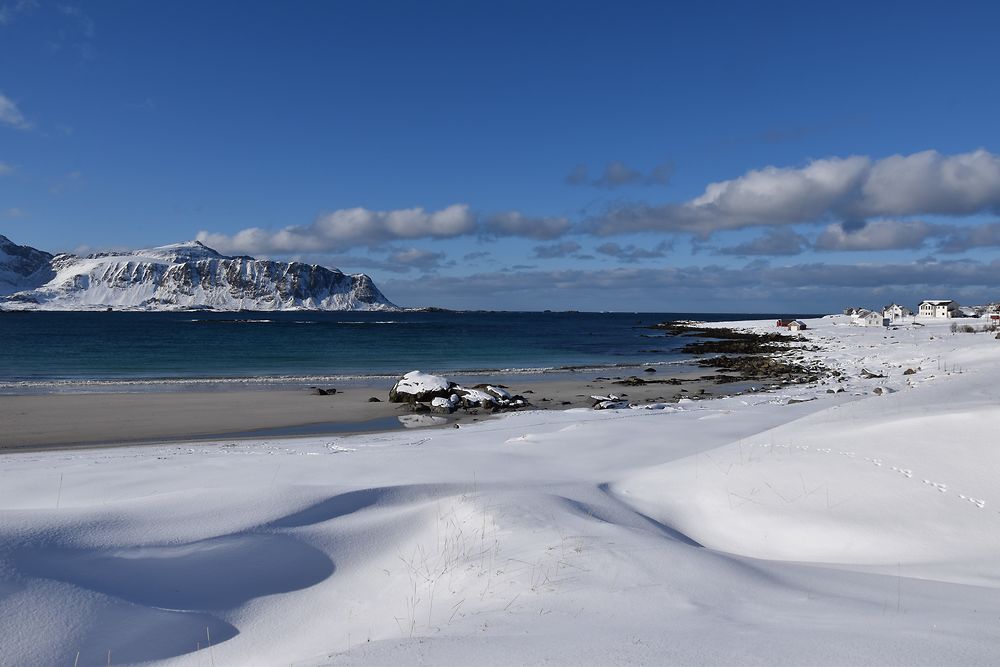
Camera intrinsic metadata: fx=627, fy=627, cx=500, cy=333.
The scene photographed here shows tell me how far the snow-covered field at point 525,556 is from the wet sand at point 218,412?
5.85m

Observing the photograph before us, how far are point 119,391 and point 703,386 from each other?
85.2 ft

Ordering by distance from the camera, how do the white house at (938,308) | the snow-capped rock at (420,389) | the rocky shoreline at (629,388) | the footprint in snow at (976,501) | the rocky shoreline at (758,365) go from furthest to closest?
the white house at (938,308) < the rocky shoreline at (758,365) < the snow-capped rock at (420,389) < the rocky shoreline at (629,388) < the footprint in snow at (976,501)

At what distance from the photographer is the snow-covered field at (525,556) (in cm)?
409

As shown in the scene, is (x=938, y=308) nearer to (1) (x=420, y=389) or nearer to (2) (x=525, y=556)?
(1) (x=420, y=389)

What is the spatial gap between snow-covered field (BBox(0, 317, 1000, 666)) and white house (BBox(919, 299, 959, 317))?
91.5m

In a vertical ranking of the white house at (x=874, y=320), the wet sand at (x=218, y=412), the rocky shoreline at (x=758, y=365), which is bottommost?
the wet sand at (x=218, y=412)

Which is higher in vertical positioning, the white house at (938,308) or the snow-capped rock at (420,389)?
the white house at (938,308)

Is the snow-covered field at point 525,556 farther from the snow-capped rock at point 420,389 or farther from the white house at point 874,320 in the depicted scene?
the white house at point 874,320

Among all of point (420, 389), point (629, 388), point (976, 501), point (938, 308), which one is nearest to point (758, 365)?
point (629, 388)

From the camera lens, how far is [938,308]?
8638 centimetres

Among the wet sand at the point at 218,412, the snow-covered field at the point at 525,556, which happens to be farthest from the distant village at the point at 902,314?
the snow-covered field at the point at 525,556

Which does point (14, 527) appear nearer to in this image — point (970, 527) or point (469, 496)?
point (469, 496)

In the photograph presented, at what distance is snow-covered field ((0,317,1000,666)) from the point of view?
4086mm

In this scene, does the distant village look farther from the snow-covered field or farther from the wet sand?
the snow-covered field
